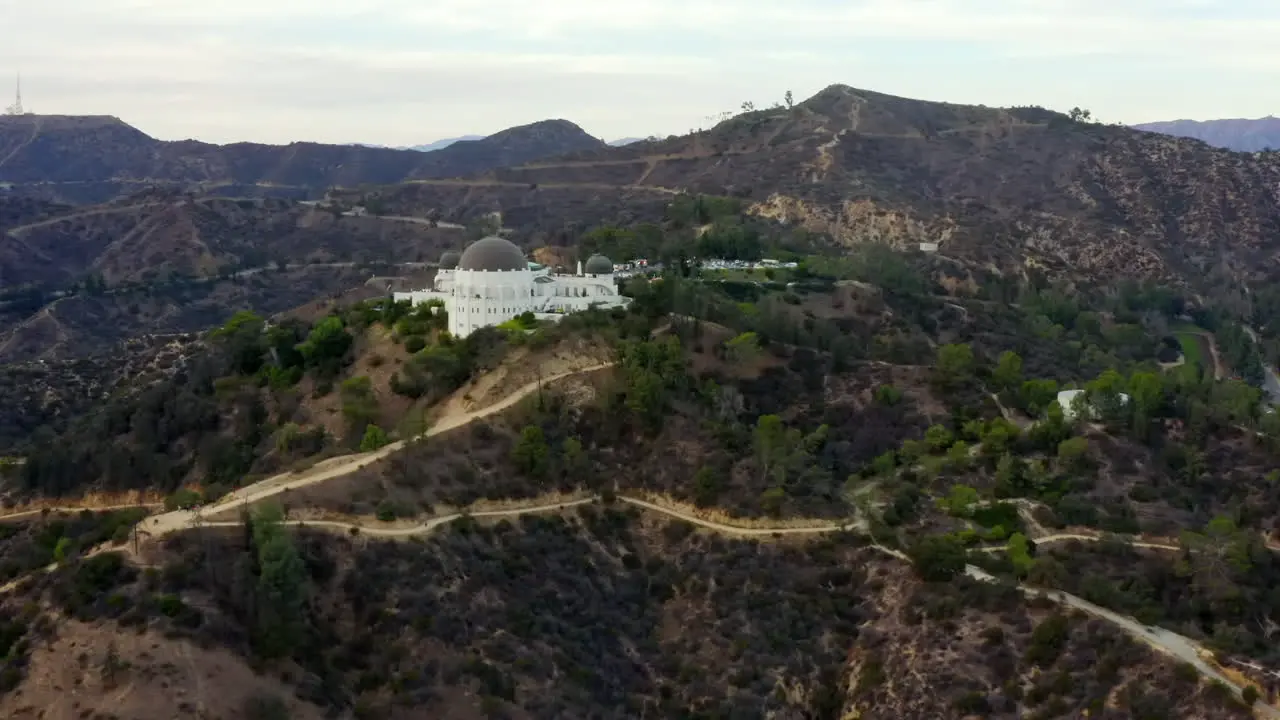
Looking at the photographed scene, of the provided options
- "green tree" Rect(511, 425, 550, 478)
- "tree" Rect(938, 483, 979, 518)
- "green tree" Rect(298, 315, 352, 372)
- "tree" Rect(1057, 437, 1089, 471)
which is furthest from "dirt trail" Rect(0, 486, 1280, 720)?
"green tree" Rect(298, 315, 352, 372)

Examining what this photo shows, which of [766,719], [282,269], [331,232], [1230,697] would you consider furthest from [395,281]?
[1230,697]

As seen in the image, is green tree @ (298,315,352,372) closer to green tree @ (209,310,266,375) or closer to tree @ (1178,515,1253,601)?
green tree @ (209,310,266,375)

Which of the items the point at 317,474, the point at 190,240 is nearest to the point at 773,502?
the point at 317,474

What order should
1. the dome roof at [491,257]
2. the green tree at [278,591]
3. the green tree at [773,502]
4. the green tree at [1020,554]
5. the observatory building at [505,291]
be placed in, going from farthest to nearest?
the dome roof at [491,257], the observatory building at [505,291], the green tree at [773,502], the green tree at [1020,554], the green tree at [278,591]

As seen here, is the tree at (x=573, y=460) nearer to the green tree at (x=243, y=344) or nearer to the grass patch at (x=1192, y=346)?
the green tree at (x=243, y=344)

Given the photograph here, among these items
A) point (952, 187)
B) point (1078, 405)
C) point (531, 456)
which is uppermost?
point (952, 187)

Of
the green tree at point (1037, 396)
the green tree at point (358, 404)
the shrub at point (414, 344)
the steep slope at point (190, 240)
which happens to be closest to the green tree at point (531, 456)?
the green tree at point (358, 404)

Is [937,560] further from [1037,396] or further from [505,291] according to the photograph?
[505,291]
